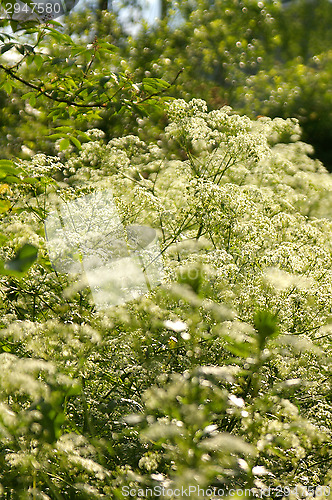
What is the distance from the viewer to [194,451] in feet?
3.64

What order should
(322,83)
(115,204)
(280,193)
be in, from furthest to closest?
(322,83)
(280,193)
(115,204)

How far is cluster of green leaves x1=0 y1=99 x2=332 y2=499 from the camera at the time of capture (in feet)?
3.84

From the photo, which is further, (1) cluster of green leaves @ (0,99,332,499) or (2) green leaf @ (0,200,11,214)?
(2) green leaf @ (0,200,11,214)

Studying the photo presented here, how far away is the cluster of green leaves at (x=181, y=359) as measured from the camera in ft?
3.84

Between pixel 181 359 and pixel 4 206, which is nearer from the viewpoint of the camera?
→ pixel 181 359

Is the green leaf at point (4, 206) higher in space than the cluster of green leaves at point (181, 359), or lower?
higher

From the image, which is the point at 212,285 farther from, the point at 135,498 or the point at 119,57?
the point at 119,57

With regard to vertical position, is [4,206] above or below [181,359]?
above

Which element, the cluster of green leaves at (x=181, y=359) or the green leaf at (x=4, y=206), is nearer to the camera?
the cluster of green leaves at (x=181, y=359)

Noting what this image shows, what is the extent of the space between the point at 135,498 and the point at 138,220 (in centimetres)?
135

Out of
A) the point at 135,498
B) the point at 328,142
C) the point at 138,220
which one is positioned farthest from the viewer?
the point at 328,142

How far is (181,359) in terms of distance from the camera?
1.64m

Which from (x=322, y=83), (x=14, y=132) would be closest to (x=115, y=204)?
(x=14, y=132)

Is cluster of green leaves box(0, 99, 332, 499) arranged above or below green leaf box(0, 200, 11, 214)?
below
